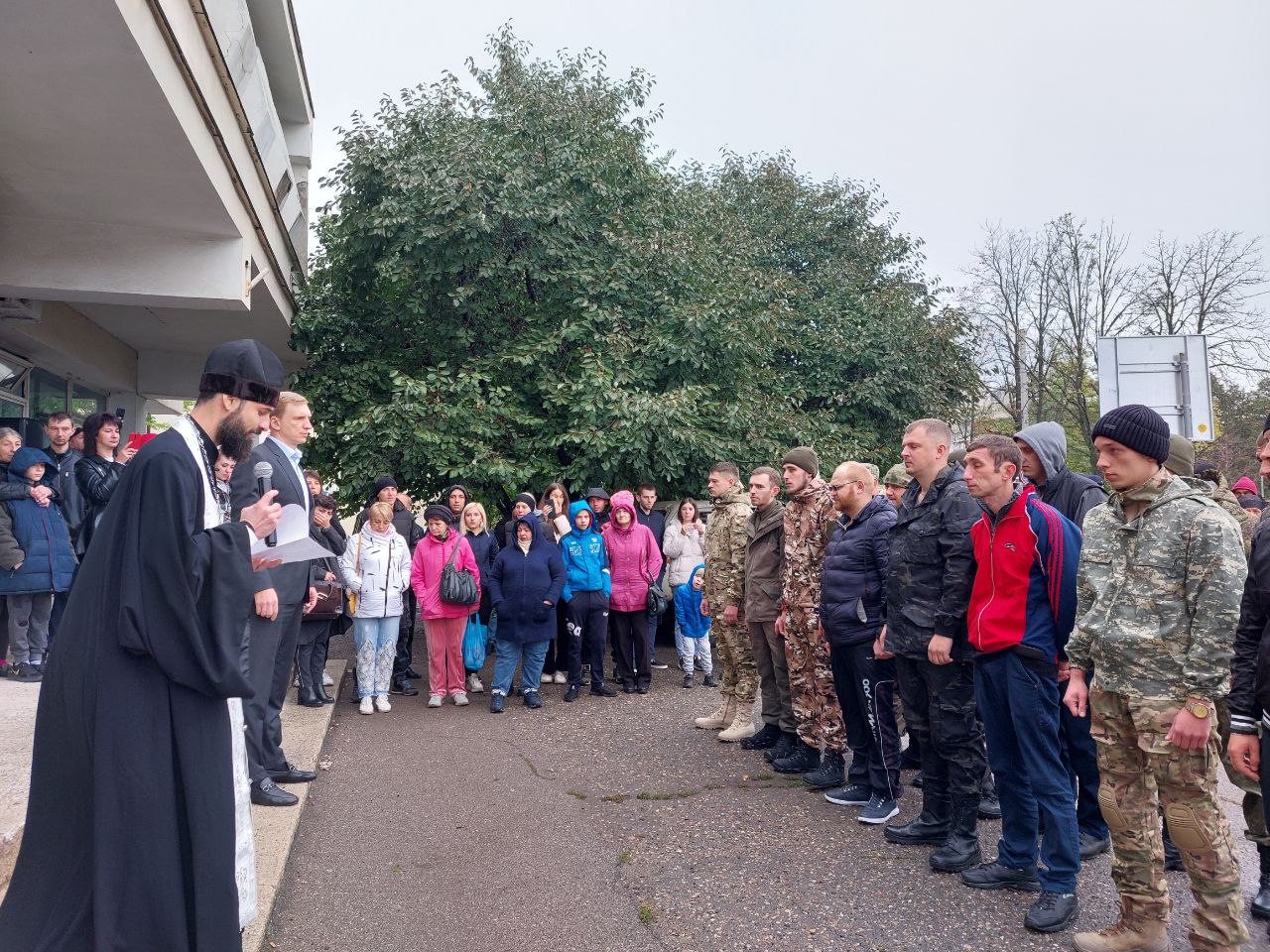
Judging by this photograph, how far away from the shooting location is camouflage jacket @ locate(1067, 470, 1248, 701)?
11.3 ft

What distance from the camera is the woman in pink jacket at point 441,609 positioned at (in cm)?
874

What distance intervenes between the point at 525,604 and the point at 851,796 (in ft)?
13.0

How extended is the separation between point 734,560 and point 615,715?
1.91 meters

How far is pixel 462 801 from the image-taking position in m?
5.96

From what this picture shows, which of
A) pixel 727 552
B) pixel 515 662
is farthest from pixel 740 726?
pixel 515 662

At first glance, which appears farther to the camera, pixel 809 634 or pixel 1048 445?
pixel 809 634

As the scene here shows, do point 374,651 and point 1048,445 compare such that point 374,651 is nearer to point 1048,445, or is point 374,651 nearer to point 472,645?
point 472,645

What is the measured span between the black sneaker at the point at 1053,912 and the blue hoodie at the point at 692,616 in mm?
6192

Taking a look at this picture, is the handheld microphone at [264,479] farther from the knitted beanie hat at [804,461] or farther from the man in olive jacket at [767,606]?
the man in olive jacket at [767,606]

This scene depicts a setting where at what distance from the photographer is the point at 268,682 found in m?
5.29

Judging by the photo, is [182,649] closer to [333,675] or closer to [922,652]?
[922,652]

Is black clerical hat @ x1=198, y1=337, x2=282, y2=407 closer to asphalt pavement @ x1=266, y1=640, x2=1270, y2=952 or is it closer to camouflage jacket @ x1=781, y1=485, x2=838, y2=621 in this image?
asphalt pavement @ x1=266, y1=640, x2=1270, y2=952

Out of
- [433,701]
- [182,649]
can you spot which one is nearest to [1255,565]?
[182,649]

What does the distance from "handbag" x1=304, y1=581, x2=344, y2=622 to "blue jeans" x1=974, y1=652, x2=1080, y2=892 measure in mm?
5762
